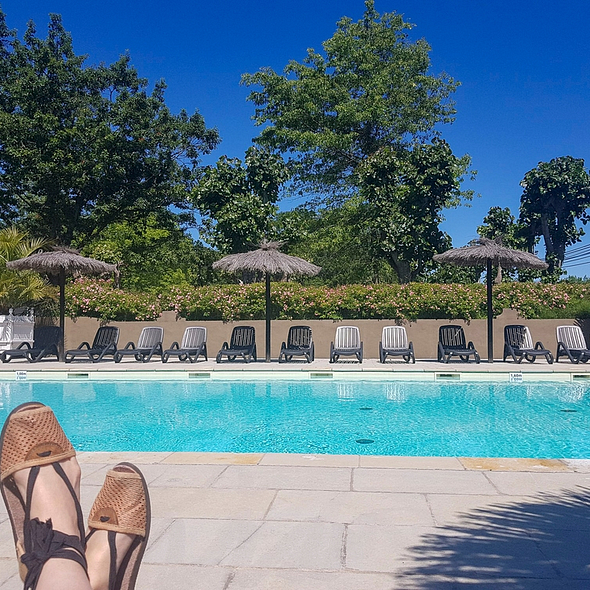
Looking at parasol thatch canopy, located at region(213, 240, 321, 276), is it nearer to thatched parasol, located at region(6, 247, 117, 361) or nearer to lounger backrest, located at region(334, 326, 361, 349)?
lounger backrest, located at region(334, 326, 361, 349)

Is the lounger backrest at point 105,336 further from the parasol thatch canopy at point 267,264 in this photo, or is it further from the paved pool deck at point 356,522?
the paved pool deck at point 356,522

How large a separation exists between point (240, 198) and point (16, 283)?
309 inches

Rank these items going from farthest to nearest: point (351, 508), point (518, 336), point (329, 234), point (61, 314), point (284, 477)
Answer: point (329, 234) → point (61, 314) → point (518, 336) → point (284, 477) → point (351, 508)

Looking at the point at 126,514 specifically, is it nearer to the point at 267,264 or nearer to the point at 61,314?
the point at 267,264

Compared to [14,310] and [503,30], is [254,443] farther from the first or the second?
[503,30]

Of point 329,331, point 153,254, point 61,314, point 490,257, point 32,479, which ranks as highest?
point 153,254

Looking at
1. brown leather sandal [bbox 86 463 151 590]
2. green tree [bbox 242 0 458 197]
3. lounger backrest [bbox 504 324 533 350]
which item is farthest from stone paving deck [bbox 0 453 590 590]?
green tree [bbox 242 0 458 197]

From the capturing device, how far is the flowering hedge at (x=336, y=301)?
1462 cm

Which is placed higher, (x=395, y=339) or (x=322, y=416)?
(x=395, y=339)

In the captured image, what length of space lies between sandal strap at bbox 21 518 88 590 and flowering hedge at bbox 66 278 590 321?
12968 millimetres

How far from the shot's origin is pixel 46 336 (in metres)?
14.8

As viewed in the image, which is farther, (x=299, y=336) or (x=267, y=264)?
(x=299, y=336)

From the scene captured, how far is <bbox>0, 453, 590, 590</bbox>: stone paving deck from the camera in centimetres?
272

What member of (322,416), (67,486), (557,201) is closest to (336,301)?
(322,416)
